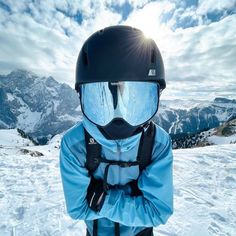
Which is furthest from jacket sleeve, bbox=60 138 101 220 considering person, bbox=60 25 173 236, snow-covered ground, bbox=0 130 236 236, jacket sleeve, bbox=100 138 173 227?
snow-covered ground, bbox=0 130 236 236

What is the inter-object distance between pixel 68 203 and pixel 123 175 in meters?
0.54

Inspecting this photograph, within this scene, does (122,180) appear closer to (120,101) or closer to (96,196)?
(96,196)

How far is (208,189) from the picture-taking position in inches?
247

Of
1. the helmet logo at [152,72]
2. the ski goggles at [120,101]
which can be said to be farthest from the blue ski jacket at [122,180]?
the helmet logo at [152,72]

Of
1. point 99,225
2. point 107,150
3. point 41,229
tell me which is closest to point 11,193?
point 41,229

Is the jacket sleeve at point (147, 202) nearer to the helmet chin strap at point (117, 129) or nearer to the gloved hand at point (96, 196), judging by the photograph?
the gloved hand at point (96, 196)

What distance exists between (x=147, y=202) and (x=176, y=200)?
397cm

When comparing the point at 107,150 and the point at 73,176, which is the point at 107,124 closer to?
the point at 107,150

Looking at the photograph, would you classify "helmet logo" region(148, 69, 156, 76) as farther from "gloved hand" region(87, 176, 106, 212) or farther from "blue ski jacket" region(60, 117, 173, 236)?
"gloved hand" region(87, 176, 106, 212)

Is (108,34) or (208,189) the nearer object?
(108,34)

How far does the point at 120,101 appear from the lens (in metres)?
1.90

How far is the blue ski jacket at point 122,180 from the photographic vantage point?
76.4 inches

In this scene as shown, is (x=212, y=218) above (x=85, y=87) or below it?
below

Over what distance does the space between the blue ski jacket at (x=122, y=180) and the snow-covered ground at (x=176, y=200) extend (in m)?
2.54
